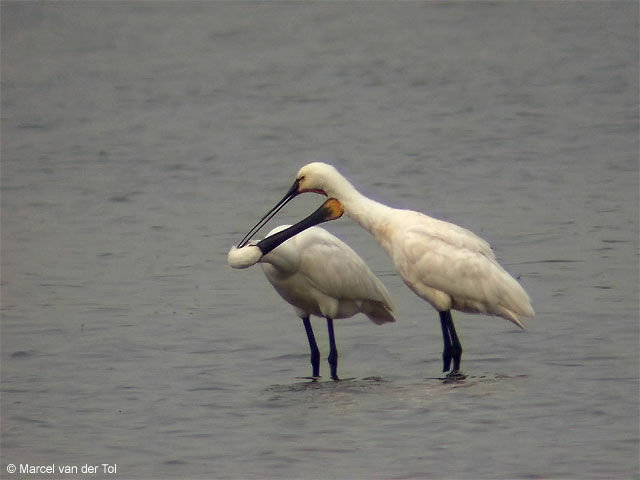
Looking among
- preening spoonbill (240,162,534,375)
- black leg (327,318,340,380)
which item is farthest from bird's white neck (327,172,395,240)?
black leg (327,318,340,380)

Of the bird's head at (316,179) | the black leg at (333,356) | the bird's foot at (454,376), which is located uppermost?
the bird's head at (316,179)

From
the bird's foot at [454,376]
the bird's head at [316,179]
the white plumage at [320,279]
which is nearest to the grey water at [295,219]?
the bird's foot at [454,376]

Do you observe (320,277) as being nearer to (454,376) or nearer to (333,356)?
(333,356)

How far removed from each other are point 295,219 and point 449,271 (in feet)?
17.0

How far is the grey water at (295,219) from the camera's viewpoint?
29.0ft

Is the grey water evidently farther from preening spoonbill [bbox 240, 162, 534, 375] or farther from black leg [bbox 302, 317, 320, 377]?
preening spoonbill [bbox 240, 162, 534, 375]

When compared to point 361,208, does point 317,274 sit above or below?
below

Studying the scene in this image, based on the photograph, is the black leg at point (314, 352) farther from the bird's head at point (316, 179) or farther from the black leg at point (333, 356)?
the bird's head at point (316, 179)

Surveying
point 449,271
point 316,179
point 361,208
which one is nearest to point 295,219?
point 316,179

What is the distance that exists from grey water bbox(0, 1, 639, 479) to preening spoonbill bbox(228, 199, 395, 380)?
1.09 ft

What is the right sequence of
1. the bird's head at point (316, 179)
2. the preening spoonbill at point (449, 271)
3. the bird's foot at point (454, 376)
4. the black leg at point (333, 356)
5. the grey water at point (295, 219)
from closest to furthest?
the grey water at point (295, 219) < the bird's foot at point (454, 376) < the preening spoonbill at point (449, 271) < the black leg at point (333, 356) < the bird's head at point (316, 179)

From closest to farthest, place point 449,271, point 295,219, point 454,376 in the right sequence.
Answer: point 454,376 → point 449,271 → point 295,219

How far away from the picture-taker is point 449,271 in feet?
33.1

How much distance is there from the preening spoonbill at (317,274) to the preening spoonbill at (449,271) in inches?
13.1
